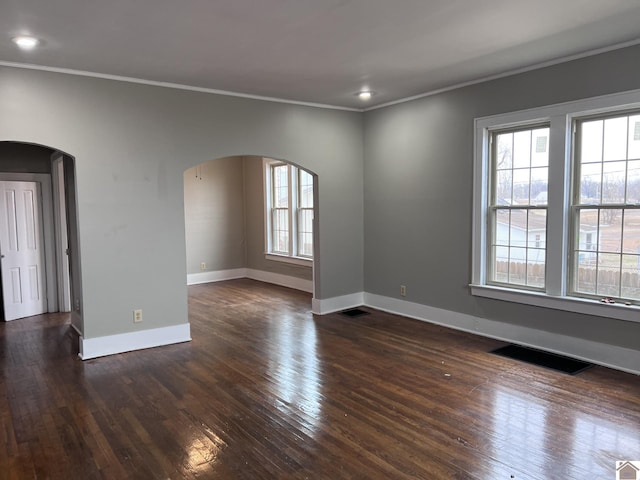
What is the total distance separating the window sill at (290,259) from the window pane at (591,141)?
4.38 metres

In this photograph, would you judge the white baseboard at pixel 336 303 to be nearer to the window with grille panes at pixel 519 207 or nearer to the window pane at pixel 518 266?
the window with grille panes at pixel 519 207

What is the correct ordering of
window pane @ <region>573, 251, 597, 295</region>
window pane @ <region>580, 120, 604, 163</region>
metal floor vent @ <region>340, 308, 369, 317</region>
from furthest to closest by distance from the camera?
metal floor vent @ <region>340, 308, 369, 317</region> < window pane @ <region>573, 251, 597, 295</region> < window pane @ <region>580, 120, 604, 163</region>

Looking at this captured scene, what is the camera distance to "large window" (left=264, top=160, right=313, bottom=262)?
25.8 ft

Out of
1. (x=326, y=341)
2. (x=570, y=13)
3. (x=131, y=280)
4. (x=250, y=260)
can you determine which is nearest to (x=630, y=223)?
(x=570, y=13)

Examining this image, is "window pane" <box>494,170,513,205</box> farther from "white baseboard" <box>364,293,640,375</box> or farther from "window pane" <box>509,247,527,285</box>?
"white baseboard" <box>364,293,640,375</box>

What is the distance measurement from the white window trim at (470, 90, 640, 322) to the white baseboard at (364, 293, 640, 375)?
11.2 inches

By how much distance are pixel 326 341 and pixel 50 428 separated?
8.60ft

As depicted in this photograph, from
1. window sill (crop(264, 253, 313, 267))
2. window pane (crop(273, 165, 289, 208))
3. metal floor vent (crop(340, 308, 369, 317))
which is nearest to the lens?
metal floor vent (crop(340, 308, 369, 317))

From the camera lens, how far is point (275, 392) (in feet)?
11.8

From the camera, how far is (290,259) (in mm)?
7949

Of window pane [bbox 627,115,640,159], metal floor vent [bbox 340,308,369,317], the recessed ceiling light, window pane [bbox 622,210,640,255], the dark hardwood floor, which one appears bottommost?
the dark hardwood floor

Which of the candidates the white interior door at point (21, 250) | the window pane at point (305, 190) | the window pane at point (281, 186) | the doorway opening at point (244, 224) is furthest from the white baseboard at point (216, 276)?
the white interior door at point (21, 250)

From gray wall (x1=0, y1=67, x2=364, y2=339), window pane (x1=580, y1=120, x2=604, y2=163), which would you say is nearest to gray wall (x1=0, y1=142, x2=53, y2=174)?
gray wall (x1=0, y1=67, x2=364, y2=339)

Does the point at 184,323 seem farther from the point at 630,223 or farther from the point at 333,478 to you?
the point at 630,223
